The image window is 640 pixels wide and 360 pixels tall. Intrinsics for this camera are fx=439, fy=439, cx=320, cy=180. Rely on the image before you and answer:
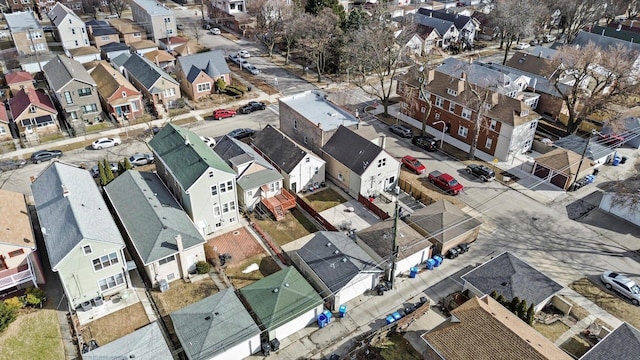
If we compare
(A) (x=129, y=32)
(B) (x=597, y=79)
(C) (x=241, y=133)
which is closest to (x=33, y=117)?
(C) (x=241, y=133)

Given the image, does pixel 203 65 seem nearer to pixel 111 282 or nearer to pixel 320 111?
pixel 320 111

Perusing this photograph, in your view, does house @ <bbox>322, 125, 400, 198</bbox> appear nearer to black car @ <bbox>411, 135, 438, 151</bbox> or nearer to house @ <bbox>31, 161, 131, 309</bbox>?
black car @ <bbox>411, 135, 438, 151</bbox>

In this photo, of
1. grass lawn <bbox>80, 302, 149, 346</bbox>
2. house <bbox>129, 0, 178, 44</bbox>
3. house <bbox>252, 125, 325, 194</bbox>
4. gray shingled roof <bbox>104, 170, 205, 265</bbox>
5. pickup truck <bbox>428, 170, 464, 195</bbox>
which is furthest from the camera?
house <bbox>129, 0, 178, 44</bbox>

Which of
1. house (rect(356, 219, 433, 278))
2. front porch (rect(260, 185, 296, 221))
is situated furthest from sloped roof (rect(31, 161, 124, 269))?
house (rect(356, 219, 433, 278))

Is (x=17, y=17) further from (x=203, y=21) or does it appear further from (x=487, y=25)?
(x=487, y=25)

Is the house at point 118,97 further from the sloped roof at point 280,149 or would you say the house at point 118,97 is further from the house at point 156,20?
the house at point 156,20

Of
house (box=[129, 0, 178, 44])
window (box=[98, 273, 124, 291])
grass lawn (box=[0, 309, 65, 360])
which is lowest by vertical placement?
grass lawn (box=[0, 309, 65, 360])
